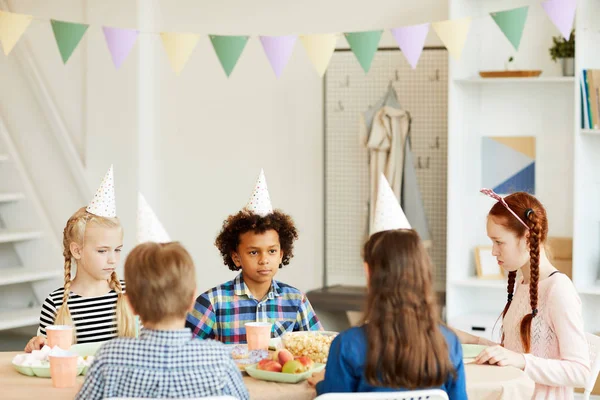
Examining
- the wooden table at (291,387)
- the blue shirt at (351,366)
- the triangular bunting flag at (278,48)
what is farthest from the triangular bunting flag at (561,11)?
the blue shirt at (351,366)

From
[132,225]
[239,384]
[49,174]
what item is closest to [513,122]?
[132,225]

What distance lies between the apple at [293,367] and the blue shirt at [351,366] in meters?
0.18

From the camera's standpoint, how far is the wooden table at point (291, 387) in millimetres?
2113

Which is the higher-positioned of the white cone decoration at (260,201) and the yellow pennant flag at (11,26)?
the yellow pennant flag at (11,26)

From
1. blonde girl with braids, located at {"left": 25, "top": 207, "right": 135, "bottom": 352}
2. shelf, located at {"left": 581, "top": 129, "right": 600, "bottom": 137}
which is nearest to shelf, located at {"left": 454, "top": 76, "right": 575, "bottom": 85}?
shelf, located at {"left": 581, "top": 129, "right": 600, "bottom": 137}

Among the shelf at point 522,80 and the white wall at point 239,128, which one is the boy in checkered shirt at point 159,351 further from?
the white wall at point 239,128

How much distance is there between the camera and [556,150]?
474 cm

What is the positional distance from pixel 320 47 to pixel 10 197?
7.49ft

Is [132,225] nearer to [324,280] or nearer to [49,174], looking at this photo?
[49,174]

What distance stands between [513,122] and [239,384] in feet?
10.4

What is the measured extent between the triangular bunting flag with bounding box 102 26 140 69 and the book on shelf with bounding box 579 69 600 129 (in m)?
2.05

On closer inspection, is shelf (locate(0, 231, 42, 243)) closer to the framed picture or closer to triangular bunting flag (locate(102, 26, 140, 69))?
triangular bunting flag (locate(102, 26, 140, 69))

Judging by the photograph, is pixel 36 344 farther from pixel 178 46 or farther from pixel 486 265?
pixel 486 265

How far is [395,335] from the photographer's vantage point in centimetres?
197
